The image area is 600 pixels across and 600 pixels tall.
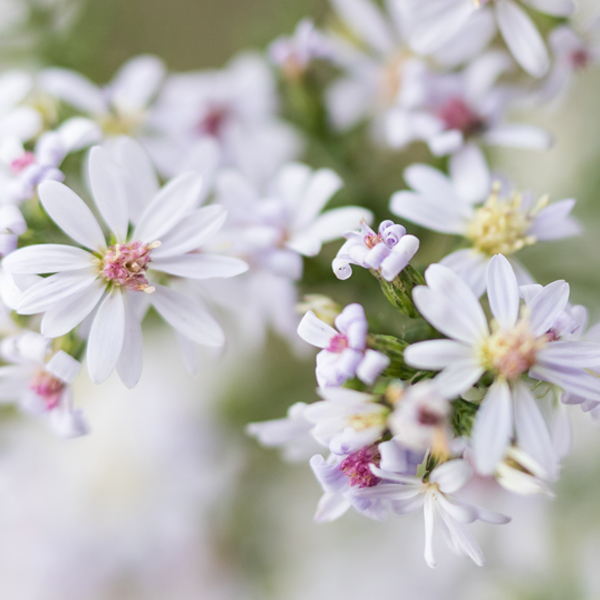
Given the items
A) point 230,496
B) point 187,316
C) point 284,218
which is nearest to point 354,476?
point 187,316

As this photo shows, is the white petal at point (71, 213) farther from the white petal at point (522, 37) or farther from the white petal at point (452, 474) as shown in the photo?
the white petal at point (522, 37)

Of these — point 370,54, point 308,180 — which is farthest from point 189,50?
point 308,180

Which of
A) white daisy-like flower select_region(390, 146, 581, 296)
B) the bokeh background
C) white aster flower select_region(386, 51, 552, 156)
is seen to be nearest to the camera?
white daisy-like flower select_region(390, 146, 581, 296)

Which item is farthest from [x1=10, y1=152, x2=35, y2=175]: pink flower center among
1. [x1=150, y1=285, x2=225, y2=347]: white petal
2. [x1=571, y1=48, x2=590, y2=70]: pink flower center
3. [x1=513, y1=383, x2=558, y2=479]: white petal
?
[x1=571, y1=48, x2=590, y2=70]: pink flower center

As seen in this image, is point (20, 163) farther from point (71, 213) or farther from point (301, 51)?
point (301, 51)

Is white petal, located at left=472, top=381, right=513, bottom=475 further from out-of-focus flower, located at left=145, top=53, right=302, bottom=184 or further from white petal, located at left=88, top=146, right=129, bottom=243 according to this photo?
out-of-focus flower, located at left=145, top=53, right=302, bottom=184

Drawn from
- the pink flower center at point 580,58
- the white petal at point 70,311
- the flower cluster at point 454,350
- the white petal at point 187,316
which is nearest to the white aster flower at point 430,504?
the flower cluster at point 454,350
